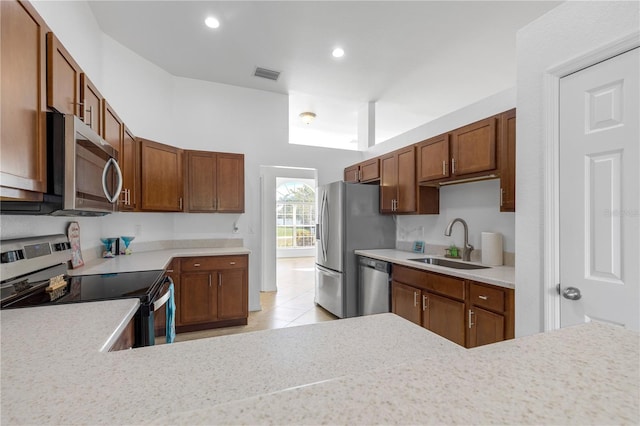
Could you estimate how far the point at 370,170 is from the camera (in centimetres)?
412

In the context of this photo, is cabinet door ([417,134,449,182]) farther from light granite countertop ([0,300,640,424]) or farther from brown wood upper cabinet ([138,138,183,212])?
brown wood upper cabinet ([138,138,183,212])

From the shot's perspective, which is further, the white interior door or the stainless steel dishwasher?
the stainless steel dishwasher

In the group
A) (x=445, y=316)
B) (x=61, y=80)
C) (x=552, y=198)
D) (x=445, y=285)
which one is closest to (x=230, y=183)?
(x=61, y=80)

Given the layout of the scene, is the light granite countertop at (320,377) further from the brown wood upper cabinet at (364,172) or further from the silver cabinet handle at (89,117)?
the brown wood upper cabinet at (364,172)

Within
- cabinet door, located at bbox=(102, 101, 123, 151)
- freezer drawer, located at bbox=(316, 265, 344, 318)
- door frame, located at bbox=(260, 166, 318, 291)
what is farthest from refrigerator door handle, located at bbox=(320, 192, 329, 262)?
cabinet door, located at bbox=(102, 101, 123, 151)

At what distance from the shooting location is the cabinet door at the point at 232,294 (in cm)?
342

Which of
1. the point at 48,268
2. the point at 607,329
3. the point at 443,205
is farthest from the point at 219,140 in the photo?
the point at 607,329

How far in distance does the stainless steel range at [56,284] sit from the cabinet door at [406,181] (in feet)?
8.44

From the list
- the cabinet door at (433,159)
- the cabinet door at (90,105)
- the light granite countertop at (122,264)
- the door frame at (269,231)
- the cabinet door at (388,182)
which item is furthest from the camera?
the door frame at (269,231)

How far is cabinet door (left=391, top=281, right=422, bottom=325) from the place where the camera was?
2.77 m

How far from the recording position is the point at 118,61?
320 centimetres

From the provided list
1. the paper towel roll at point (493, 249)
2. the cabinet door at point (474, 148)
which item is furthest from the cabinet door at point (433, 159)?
the paper towel roll at point (493, 249)

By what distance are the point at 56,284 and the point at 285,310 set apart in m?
2.93

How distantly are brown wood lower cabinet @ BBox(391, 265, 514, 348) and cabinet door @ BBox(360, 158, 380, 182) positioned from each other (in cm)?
143
